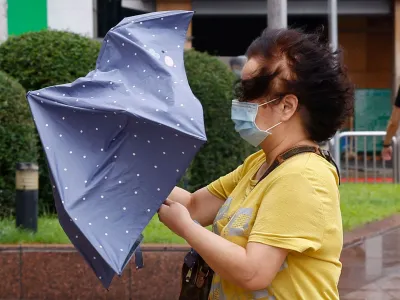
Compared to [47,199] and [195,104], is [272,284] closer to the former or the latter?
[195,104]

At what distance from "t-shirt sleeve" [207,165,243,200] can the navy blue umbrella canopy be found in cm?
44

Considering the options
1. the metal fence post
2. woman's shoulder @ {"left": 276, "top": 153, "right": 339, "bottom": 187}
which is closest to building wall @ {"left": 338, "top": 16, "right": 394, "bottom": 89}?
the metal fence post

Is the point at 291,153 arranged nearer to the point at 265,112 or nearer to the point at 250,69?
the point at 265,112

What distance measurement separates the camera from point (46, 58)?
874 cm

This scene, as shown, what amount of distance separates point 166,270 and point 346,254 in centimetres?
198

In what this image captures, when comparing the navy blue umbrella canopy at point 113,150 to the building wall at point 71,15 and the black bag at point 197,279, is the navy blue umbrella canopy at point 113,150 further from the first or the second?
the building wall at point 71,15

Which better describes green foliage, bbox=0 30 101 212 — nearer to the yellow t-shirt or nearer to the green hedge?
the green hedge

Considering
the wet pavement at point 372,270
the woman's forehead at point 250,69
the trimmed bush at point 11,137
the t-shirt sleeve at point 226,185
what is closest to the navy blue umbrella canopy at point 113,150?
the woman's forehead at point 250,69

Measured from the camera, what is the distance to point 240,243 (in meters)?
2.52

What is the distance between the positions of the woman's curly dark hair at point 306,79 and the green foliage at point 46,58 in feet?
20.4

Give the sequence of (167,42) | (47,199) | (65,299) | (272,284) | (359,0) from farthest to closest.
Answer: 1. (359,0)
2. (47,199)
3. (65,299)
4. (167,42)
5. (272,284)

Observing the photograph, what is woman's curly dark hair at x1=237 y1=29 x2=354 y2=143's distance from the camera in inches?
102

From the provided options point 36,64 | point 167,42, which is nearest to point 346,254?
point 36,64

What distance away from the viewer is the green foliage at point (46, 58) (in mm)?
8750
